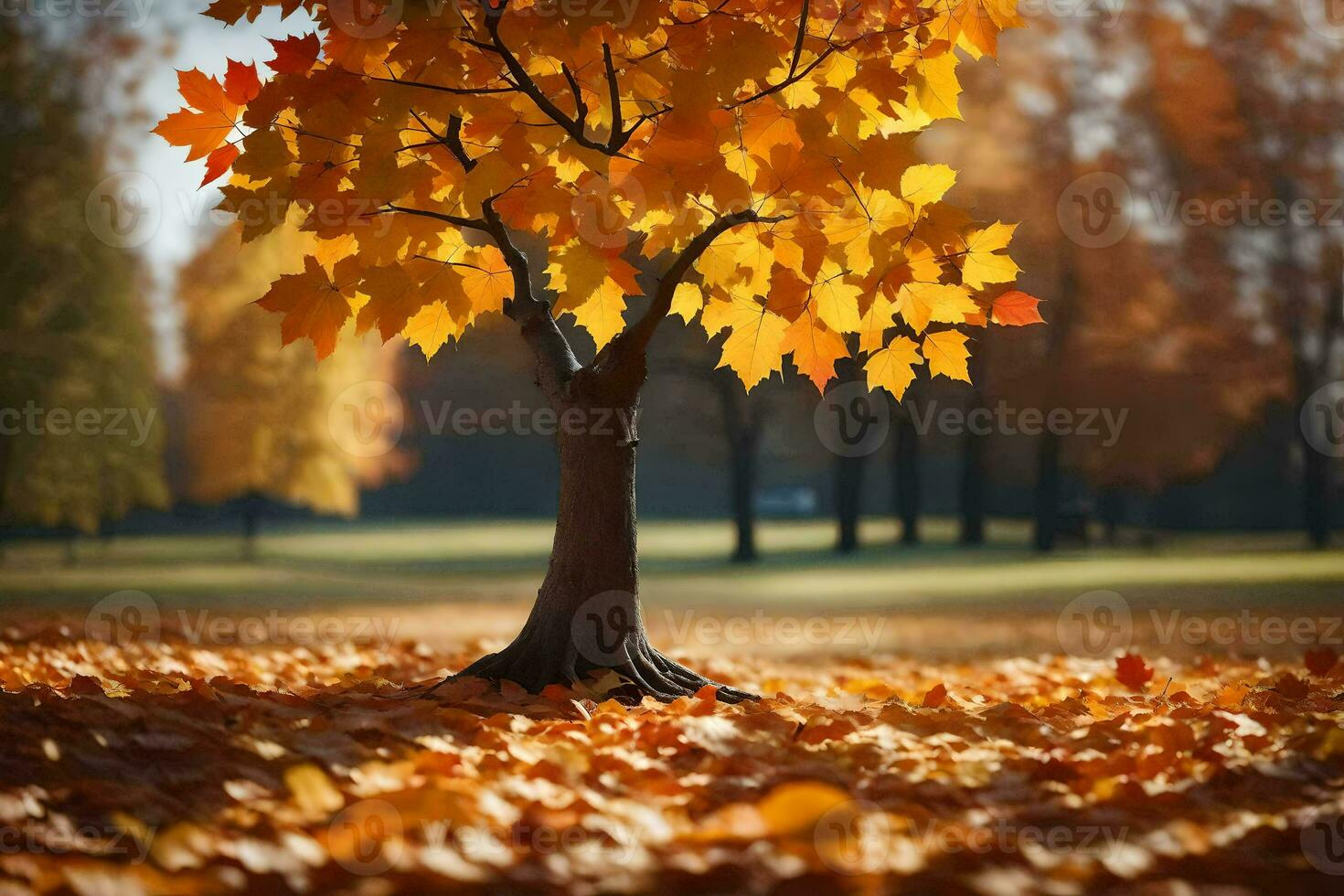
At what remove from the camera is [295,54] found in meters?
4.33

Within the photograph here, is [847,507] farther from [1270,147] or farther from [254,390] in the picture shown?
[254,390]

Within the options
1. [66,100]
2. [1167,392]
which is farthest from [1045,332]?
[66,100]

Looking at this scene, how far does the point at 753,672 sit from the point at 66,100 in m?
15.6

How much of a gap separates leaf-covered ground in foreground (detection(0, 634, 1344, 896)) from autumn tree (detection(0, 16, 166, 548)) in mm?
15259

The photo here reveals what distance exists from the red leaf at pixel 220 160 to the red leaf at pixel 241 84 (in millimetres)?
185

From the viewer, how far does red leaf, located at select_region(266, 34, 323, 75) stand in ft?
14.1

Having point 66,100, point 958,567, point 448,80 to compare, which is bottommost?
point 958,567

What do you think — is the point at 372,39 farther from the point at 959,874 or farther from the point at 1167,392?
the point at 1167,392

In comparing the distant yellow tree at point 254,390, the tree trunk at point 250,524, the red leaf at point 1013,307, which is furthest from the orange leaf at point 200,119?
the tree trunk at point 250,524

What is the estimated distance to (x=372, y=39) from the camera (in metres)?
4.19

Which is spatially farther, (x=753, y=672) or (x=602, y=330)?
(x=753, y=672)

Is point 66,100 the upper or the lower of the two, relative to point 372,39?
upper

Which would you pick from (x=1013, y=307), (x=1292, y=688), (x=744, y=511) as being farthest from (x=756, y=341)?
(x=744, y=511)

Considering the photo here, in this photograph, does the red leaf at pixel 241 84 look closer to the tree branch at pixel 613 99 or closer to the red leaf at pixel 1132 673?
the tree branch at pixel 613 99
